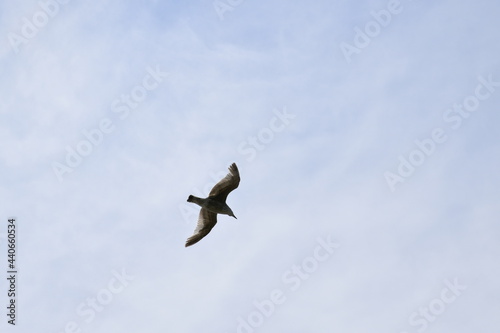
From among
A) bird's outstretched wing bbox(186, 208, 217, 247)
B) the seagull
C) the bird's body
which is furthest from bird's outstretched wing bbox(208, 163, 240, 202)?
bird's outstretched wing bbox(186, 208, 217, 247)

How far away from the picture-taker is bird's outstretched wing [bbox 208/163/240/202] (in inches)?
1436

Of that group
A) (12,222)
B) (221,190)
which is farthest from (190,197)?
(12,222)

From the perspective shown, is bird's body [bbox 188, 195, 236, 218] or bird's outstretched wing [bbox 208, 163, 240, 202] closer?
bird's outstretched wing [bbox 208, 163, 240, 202]

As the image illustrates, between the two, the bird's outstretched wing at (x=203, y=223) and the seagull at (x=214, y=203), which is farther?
the bird's outstretched wing at (x=203, y=223)

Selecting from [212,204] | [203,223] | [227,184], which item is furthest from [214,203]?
[203,223]

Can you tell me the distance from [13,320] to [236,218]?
1610cm

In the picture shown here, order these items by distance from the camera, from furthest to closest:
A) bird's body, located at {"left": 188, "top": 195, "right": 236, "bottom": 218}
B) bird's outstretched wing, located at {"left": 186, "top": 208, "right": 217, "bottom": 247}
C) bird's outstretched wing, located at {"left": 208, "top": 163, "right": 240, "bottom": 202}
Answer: bird's outstretched wing, located at {"left": 186, "top": 208, "right": 217, "bottom": 247} → bird's body, located at {"left": 188, "top": 195, "right": 236, "bottom": 218} → bird's outstretched wing, located at {"left": 208, "top": 163, "right": 240, "bottom": 202}

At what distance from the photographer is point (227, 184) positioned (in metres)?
36.7

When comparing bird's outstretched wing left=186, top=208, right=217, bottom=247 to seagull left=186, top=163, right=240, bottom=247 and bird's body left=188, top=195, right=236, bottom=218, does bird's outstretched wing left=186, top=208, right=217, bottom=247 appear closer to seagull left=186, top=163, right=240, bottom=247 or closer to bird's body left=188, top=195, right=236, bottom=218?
seagull left=186, top=163, right=240, bottom=247

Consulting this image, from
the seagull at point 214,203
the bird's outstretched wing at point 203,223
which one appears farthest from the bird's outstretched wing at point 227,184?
the bird's outstretched wing at point 203,223

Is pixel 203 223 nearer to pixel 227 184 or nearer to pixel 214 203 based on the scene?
pixel 214 203

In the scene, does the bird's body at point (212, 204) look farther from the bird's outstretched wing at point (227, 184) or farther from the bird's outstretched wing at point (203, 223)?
the bird's outstretched wing at point (203, 223)

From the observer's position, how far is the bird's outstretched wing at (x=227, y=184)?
3647 centimetres

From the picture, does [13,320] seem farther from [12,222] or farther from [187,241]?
[187,241]
